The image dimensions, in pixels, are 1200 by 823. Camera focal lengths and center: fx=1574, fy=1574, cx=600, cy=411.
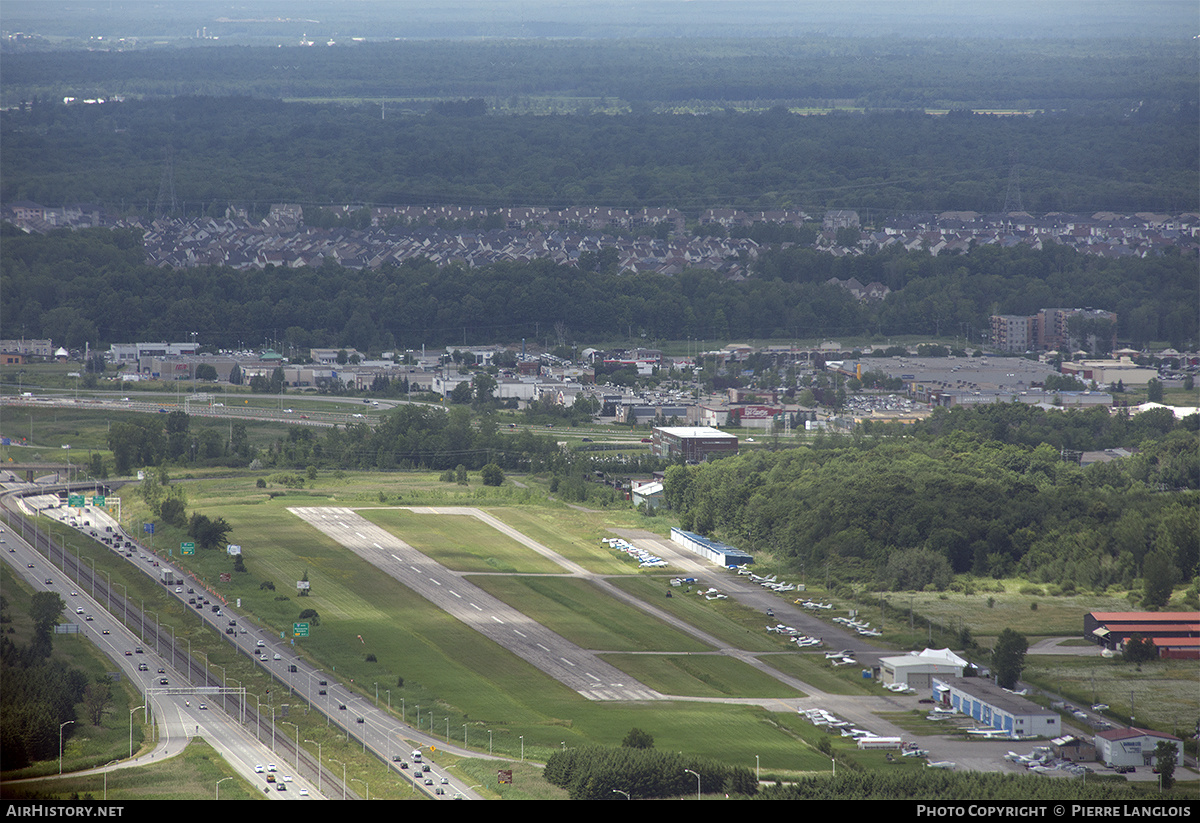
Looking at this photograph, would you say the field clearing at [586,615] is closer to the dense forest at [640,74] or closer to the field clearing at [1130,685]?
the field clearing at [1130,685]

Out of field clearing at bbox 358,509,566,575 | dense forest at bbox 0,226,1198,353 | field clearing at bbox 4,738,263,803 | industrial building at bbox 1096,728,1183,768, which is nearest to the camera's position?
field clearing at bbox 4,738,263,803

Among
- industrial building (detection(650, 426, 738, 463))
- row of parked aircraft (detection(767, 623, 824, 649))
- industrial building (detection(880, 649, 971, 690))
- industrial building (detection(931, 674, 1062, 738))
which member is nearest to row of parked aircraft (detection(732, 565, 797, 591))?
row of parked aircraft (detection(767, 623, 824, 649))

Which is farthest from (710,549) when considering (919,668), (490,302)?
(490,302)

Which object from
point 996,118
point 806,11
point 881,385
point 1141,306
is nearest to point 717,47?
point 806,11

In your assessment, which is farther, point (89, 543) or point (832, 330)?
point (832, 330)

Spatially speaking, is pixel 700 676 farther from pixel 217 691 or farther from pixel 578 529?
pixel 578 529

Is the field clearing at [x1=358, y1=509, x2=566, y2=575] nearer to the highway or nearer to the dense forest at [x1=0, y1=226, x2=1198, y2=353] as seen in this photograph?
the highway
